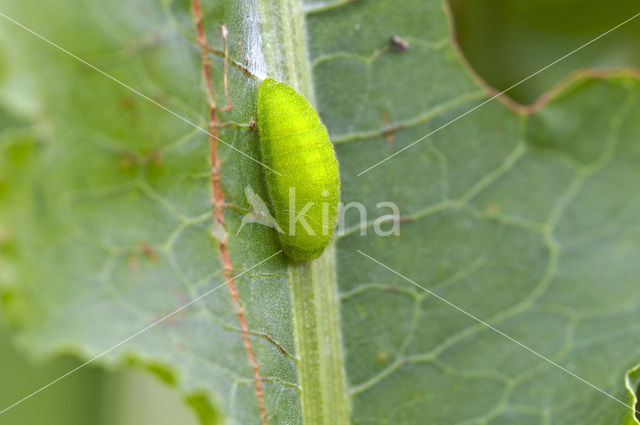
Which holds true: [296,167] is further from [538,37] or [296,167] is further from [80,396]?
[538,37]

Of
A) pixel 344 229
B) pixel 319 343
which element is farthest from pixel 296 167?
pixel 319 343

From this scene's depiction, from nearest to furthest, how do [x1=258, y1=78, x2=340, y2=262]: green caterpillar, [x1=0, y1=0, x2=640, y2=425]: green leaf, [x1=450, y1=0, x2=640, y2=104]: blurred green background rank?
[x1=0, y1=0, x2=640, y2=425]: green leaf → [x1=258, y1=78, x2=340, y2=262]: green caterpillar → [x1=450, y1=0, x2=640, y2=104]: blurred green background

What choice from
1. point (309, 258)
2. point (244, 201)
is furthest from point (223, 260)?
point (309, 258)

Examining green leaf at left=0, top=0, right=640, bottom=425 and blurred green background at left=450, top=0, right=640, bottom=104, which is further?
blurred green background at left=450, top=0, right=640, bottom=104

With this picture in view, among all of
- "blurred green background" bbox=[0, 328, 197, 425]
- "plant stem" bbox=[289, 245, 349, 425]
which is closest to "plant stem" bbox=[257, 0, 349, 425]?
"plant stem" bbox=[289, 245, 349, 425]

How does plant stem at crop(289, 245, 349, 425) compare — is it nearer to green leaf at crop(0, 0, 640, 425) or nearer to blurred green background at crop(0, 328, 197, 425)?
green leaf at crop(0, 0, 640, 425)

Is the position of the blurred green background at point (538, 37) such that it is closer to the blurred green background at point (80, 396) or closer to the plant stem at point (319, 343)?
the plant stem at point (319, 343)
